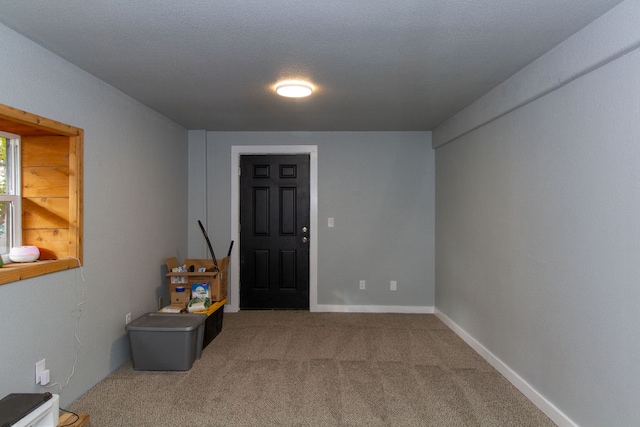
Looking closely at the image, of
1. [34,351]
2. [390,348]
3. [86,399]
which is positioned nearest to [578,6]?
[390,348]

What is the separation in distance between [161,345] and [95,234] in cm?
99

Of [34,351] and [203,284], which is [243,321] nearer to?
[203,284]

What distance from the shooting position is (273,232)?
480 cm

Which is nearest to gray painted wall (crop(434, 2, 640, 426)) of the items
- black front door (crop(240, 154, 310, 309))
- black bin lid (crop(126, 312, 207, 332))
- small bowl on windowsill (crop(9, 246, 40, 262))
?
black front door (crop(240, 154, 310, 309))

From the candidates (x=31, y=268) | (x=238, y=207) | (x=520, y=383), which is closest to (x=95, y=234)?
(x=31, y=268)

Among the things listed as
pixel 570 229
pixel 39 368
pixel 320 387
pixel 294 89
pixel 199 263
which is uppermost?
pixel 294 89

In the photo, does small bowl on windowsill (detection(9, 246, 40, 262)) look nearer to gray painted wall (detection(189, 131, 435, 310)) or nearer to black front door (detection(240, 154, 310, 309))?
gray painted wall (detection(189, 131, 435, 310))

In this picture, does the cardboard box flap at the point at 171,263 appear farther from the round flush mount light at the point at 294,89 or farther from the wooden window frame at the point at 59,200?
the round flush mount light at the point at 294,89

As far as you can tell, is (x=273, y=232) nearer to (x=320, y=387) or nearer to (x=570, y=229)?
(x=320, y=387)

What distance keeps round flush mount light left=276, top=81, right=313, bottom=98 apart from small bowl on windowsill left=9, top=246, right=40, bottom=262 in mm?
1942

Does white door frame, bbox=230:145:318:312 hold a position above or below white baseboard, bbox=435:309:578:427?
above

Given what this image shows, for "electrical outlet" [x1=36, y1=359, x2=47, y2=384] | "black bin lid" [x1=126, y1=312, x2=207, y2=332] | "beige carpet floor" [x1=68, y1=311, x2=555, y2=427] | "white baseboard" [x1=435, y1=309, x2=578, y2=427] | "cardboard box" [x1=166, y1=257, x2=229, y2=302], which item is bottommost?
"beige carpet floor" [x1=68, y1=311, x2=555, y2=427]

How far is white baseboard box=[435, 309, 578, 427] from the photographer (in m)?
2.27

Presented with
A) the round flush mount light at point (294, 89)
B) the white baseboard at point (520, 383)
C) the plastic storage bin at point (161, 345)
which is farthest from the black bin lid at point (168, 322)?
the white baseboard at point (520, 383)
